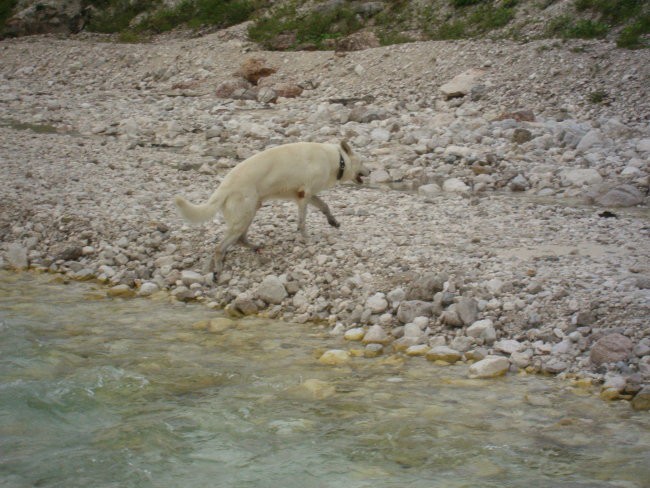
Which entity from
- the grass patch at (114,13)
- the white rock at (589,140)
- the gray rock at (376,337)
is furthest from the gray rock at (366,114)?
the grass patch at (114,13)

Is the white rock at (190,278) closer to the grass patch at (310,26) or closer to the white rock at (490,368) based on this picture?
the white rock at (490,368)

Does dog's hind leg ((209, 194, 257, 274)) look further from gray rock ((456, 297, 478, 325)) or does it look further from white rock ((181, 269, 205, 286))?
gray rock ((456, 297, 478, 325))

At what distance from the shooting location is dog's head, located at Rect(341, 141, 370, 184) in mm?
9633

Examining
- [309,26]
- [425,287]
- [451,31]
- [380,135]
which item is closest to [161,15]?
[309,26]

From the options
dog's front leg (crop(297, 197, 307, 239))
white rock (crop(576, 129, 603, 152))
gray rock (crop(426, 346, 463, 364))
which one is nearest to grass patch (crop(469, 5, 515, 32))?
white rock (crop(576, 129, 603, 152))

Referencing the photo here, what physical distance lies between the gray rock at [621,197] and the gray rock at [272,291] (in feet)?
15.9

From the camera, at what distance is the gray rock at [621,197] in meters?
10.4

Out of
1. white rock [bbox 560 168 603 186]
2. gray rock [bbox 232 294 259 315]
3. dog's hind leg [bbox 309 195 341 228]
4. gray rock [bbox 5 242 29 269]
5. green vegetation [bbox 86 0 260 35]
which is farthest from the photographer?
green vegetation [bbox 86 0 260 35]

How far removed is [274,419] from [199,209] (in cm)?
325

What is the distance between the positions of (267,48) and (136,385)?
706 inches

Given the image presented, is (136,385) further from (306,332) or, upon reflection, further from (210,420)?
(306,332)

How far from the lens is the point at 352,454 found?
502 centimetres

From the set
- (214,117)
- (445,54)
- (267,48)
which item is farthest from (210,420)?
(267,48)

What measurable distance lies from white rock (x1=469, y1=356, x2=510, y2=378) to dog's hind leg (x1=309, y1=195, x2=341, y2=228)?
3473 millimetres
